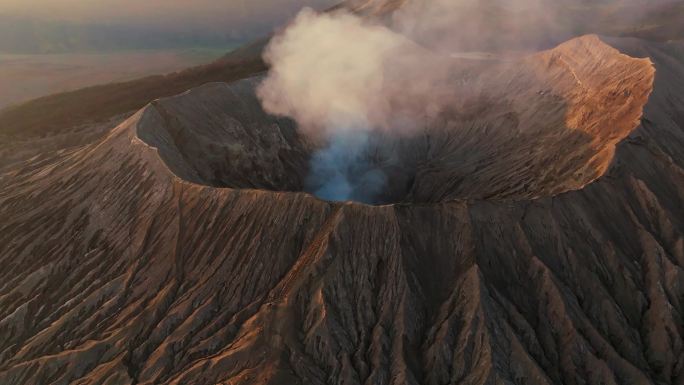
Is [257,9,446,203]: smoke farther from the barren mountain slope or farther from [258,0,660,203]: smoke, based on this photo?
the barren mountain slope

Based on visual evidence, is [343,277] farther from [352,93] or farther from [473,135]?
[352,93]

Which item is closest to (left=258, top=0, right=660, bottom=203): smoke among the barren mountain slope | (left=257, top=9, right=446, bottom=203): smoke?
(left=257, top=9, right=446, bottom=203): smoke

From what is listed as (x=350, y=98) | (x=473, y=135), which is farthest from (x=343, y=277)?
(x=350, y=98)

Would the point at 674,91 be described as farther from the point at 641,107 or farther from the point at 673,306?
the point at 673,306

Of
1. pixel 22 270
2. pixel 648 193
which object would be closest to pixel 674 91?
pixel 648 193

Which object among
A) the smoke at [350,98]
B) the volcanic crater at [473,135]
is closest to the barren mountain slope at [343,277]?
the volcanic crater at [473,135]

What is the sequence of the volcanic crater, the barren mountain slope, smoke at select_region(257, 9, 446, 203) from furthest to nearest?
1. smoke at select_region(257, 9, 446, 203)
2. the volcanic crater
3. the barren mountain slope
